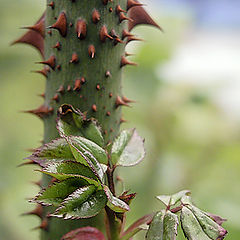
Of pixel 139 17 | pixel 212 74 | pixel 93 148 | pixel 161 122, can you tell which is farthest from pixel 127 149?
pixel 212 74

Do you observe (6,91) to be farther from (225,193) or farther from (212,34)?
(212,34)

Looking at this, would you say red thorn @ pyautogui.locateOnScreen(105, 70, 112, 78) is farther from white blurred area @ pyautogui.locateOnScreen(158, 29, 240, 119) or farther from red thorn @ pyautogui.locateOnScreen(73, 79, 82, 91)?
white blurred area @ pyautogui.locateOnScreen(158, 29, 240, 119)

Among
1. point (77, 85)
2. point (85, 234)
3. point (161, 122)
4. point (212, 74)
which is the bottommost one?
point (161, 122)

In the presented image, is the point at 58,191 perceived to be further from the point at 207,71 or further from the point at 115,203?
the point at 207,71

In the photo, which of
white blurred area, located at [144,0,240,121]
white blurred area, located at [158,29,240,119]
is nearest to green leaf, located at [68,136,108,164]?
white blurred area, located at [144,0,240,121]

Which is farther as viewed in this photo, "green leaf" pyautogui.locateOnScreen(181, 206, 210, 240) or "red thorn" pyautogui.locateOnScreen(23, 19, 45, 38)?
"red thorn" pyautogui.locateOnScreen(23, 19, 45, 38)

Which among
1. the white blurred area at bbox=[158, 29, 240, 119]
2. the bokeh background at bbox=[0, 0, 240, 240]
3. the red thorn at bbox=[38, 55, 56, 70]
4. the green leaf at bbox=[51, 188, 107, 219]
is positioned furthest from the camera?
the white blurred area at bbox=[158, 29, 240, 119]

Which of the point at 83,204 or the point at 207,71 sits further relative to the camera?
the point at 207,71

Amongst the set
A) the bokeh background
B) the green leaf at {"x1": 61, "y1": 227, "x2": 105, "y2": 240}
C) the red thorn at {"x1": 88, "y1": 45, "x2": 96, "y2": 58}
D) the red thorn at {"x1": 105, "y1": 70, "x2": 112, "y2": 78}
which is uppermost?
the red thorn at {"x1": 88, "y1": 45, "x2": 96, "y2": 58}
